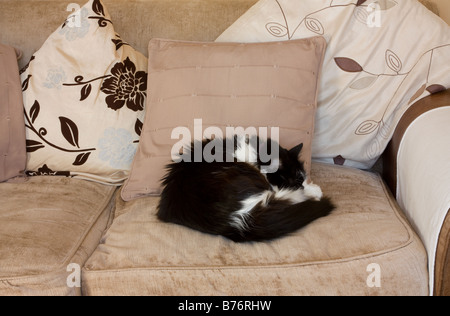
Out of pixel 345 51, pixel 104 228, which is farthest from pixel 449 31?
pixel 104 228

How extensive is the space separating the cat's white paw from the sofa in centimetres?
5

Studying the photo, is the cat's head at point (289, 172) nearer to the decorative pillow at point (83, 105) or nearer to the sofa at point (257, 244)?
the sofa at point (257, 244)

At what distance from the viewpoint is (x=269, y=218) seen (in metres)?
1.25

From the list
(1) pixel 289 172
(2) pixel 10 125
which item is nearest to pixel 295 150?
(1) pixel 289 172

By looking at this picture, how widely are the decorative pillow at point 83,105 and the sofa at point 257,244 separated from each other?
0.08m

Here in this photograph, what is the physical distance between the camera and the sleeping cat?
4.09ft

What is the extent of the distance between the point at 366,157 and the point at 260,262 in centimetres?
74

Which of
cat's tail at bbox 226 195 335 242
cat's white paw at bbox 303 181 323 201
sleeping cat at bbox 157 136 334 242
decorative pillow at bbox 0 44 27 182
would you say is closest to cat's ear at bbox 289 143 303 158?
sleeping cat at bbox 157 136 334 242

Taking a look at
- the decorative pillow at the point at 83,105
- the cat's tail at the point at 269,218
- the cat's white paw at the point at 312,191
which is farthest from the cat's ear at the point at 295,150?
the decorative pillow at the point at 83,105

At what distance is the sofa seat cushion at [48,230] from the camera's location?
3.78 feet

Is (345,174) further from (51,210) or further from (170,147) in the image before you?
(51,210)

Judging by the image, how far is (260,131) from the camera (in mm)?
1506

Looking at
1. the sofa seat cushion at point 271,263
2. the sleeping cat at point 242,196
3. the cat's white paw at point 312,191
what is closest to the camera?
the sofa seat cushion at point 271,263
